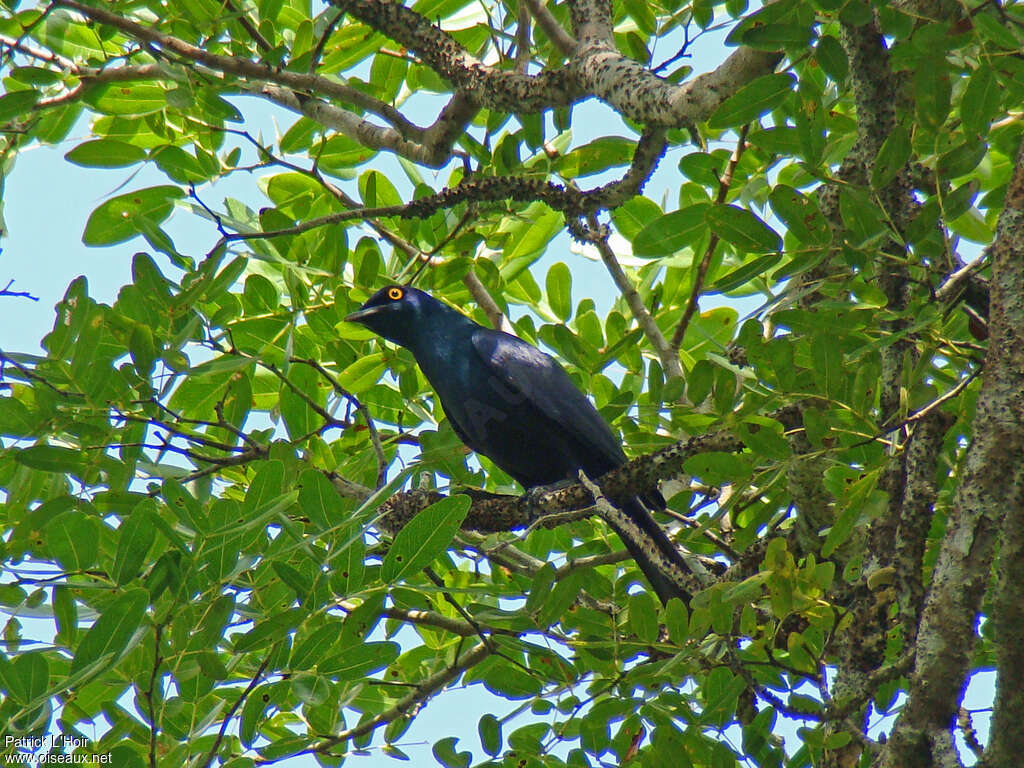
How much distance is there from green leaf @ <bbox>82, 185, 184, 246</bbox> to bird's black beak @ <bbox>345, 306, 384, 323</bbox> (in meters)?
1.04

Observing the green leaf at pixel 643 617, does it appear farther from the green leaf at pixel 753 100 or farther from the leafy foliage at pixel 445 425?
the green leaf at pixel 753 100

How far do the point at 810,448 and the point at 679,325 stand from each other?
148 cm

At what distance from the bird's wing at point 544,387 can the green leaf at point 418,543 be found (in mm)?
2789

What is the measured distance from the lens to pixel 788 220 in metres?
3.33

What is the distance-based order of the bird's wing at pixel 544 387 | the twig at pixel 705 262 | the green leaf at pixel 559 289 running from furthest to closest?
the bird's wing at pixel 544 387
the green leaf at pixel 559 289
the twig at pixel 705 262

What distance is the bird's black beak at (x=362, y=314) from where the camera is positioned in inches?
214

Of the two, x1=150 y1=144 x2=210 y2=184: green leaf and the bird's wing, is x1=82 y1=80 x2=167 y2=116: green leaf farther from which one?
the bird's wing

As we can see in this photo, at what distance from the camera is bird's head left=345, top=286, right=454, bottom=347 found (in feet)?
18.5

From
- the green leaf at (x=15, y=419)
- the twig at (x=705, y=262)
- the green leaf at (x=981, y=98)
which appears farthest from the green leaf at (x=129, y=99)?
the green leaf at (x=981, y=98)

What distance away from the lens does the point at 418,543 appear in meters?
3.02

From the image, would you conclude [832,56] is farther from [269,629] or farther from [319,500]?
[269,629]

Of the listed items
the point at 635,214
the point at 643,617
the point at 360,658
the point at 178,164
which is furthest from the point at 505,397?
the point at 360,658

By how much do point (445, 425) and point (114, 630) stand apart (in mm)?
3125

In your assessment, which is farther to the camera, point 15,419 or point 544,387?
point 544,387
